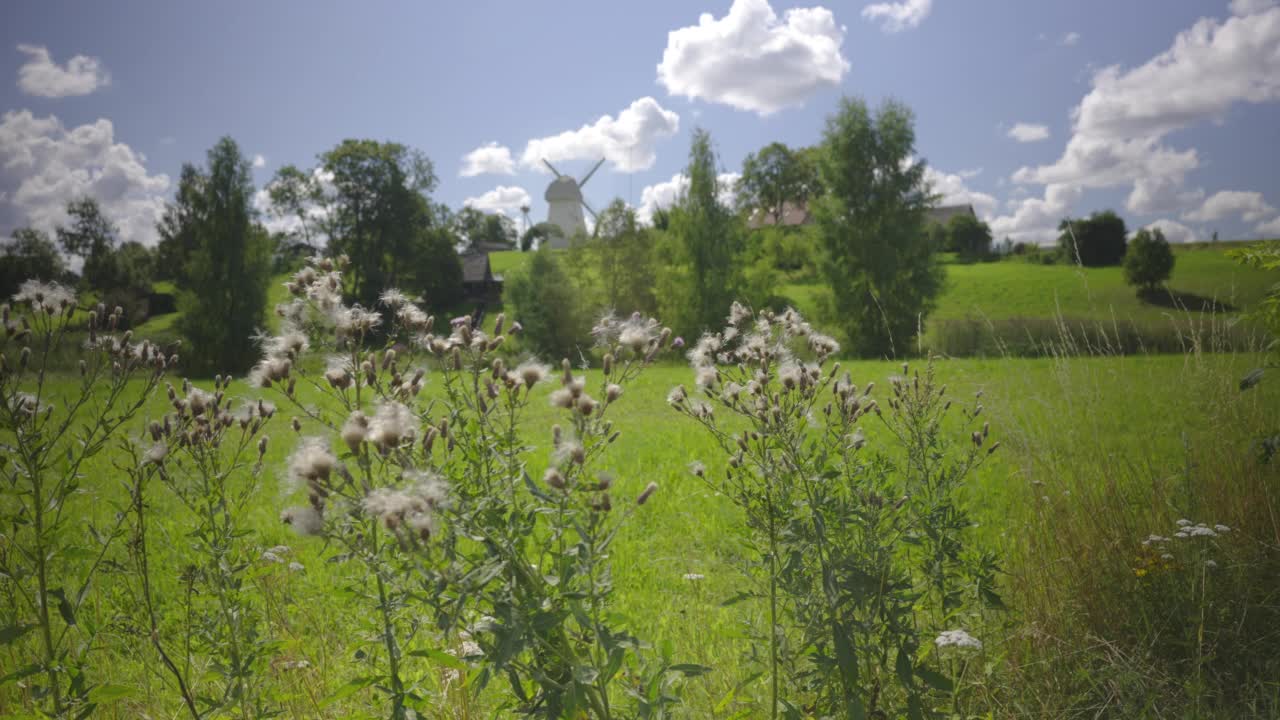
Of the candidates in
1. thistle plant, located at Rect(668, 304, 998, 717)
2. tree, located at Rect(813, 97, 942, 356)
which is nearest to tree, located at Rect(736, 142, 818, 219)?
tree, located at Rect(813, 97, 942, 356)

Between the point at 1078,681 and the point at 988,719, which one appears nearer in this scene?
the point at 988,719

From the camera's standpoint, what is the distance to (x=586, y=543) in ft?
5.53

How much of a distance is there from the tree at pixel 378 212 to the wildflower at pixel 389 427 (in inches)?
1788

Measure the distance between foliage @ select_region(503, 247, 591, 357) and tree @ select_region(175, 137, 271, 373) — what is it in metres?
13.7

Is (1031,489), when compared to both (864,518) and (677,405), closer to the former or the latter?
(864,518)

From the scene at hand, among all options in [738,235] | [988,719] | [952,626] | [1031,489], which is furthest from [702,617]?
[738,235]

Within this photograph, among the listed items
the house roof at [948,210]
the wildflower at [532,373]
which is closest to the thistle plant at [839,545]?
the wildflower at [532,373]

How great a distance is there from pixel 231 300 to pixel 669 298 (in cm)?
2196

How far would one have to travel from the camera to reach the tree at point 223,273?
3141 centimetres

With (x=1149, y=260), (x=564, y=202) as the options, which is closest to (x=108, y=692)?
(x=1149, y=260)

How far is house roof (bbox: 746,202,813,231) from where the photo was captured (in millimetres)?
65744

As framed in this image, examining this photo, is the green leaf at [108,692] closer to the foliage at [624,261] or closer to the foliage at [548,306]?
the foliage at [548,306]

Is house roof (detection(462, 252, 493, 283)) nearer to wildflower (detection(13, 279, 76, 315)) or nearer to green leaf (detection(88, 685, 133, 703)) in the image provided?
wildflower (detection(13, 279, 76, 315))

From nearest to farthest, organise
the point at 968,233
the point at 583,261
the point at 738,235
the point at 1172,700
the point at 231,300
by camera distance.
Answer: the point at 1172,700 → the point at 738,235 → the point at 231,300 → the point at 583,261 → the point at 968,233
